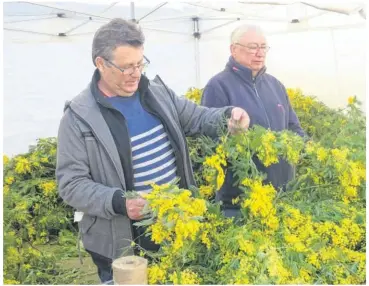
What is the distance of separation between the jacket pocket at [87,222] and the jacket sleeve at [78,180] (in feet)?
0.28

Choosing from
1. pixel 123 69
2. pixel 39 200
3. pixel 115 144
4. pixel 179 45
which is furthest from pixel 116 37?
pixel 179 45

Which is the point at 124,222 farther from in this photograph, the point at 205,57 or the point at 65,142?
the point at 205,57

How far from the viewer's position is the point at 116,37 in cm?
167

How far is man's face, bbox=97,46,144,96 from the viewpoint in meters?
1.67

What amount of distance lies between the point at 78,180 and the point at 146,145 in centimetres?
27

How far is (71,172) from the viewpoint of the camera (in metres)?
1.63

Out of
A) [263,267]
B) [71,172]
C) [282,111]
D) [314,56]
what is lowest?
[263,267]

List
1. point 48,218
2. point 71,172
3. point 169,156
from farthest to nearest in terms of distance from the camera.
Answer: point 48,218
point 169,156
point 71,172

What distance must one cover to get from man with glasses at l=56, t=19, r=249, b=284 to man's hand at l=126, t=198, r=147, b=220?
6 cm

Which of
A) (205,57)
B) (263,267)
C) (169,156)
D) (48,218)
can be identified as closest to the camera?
(263,267)

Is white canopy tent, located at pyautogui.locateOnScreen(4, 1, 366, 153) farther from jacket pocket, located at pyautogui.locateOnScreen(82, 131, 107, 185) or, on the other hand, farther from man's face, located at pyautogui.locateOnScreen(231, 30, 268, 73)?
jacket pocket, located at pyautogui.locateOnScreen(82, 131, 107, 185)

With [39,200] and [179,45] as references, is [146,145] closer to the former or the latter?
[39,200]

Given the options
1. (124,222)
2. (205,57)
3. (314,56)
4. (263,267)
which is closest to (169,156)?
(124,222)

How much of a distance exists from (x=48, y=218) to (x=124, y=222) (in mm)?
1878
